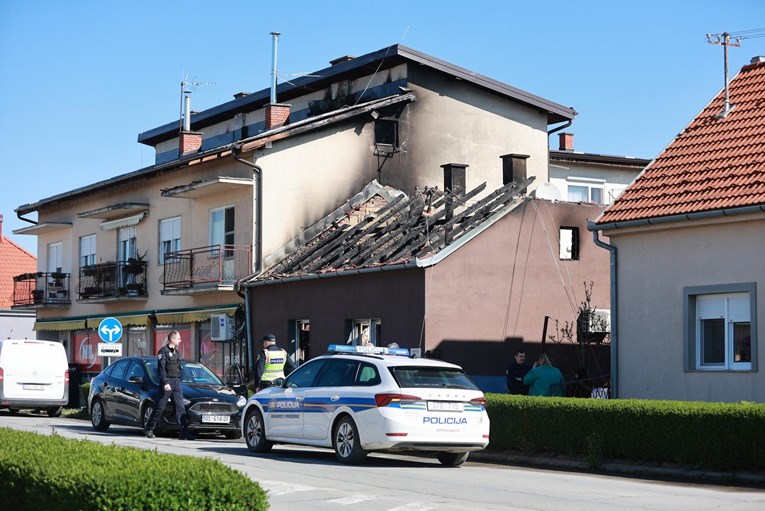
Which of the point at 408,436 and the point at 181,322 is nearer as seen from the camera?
the point at 408,436

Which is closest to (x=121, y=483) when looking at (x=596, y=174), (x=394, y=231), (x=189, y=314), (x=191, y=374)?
(x=191, y=374)

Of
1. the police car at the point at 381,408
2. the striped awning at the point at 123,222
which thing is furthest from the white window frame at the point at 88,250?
the police car at the point at 381,408

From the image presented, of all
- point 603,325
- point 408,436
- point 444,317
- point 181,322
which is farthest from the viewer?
point 181,322

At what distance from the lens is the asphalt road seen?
12.6 meters

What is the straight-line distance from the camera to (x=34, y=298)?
45219mm

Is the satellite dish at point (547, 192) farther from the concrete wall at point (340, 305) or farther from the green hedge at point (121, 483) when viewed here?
the green hedge at point (121, 483)

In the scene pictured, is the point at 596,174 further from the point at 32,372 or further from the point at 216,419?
the point at 216,419

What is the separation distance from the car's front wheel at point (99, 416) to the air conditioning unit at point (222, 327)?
862 centimetres

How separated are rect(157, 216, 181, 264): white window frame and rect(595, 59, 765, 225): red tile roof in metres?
18.6

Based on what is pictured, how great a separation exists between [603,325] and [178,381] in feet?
34.1

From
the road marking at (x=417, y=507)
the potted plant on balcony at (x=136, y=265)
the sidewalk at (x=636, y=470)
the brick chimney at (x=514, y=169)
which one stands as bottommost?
the sidewalk at (x=636, y=470)

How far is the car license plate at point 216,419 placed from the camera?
73.5ft

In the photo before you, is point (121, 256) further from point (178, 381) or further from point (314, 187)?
point (178, 381)

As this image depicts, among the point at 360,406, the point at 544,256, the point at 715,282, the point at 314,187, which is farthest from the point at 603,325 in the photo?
the point at 360,406
